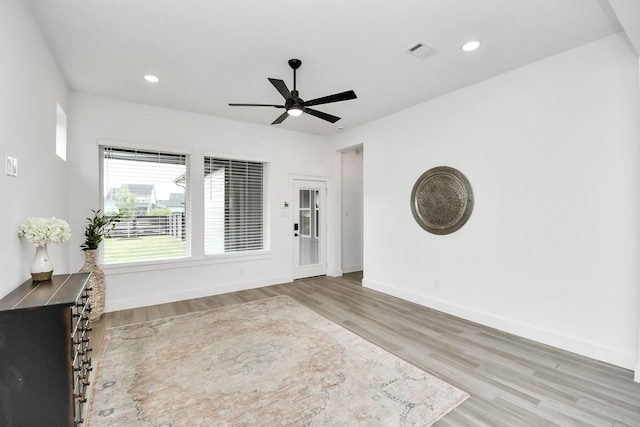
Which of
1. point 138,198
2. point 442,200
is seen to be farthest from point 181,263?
point 442,200

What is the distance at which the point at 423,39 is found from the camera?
2744mm

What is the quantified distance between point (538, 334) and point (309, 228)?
4084mm

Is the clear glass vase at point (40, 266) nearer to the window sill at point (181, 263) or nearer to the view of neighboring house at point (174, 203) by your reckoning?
the window sill at point (181, 263)

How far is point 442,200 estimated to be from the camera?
405 centimetres

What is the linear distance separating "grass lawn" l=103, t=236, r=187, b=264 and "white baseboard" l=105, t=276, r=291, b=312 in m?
0.58

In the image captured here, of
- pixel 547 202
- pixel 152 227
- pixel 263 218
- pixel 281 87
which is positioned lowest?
pixel 152 227

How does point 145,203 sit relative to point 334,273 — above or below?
above

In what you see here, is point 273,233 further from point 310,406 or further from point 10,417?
point 10,417

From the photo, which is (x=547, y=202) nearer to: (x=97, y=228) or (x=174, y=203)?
(x=174, y=203)

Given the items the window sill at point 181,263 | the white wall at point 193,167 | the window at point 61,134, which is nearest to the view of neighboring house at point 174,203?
the white wall at point 193,167

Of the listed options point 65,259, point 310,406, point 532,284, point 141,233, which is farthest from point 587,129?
point 65,259

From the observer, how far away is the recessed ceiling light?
2.79 m

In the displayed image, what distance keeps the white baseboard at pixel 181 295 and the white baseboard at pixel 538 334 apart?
2646 mm

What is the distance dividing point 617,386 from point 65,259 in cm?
589
